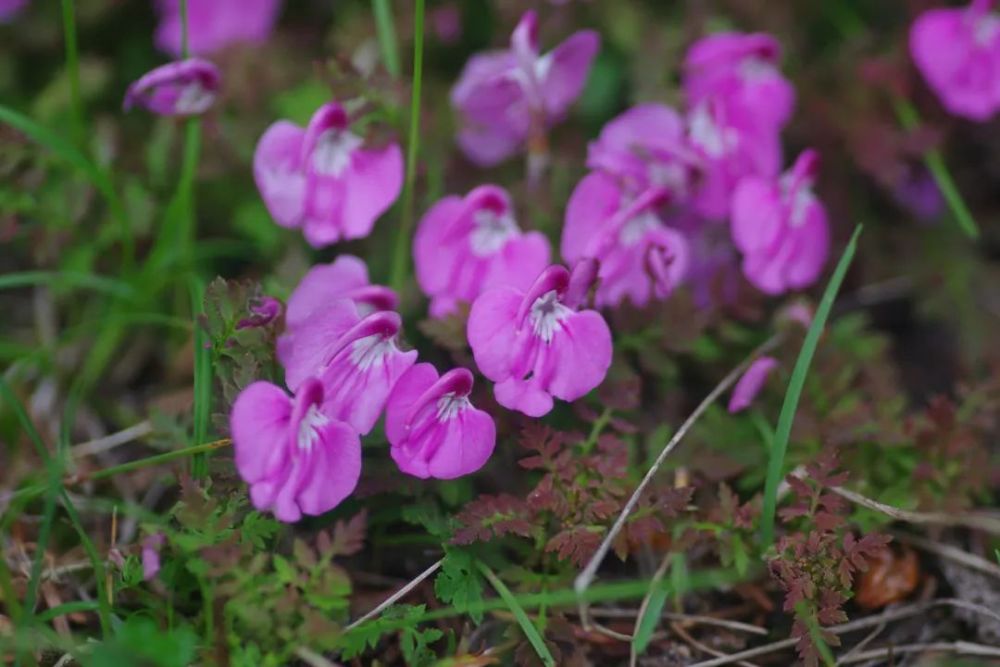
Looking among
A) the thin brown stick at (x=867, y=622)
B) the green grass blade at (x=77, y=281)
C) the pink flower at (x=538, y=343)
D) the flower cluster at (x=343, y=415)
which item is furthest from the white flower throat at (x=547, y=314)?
the green grass blade at (x=77, y=281)

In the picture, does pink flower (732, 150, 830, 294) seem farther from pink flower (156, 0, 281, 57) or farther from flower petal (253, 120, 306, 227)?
pink flower (156, 0, 281, 57)

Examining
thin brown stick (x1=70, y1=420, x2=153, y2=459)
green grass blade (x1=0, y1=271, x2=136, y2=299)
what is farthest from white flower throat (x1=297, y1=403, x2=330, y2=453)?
green grass blade (x1=0, y1=271, x2=136, y2=299)

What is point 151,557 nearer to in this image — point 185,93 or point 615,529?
point 615,529

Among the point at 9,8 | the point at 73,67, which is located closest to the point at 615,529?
the point at 73,67

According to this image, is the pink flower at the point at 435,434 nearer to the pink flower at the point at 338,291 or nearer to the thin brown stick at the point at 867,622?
the pink flower at the point at 338,291

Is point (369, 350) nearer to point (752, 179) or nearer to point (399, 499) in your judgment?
point (399, 499)

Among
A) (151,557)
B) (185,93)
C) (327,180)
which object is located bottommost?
(151,557)

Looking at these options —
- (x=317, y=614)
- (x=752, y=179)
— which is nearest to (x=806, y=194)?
(x=752, y=179)
